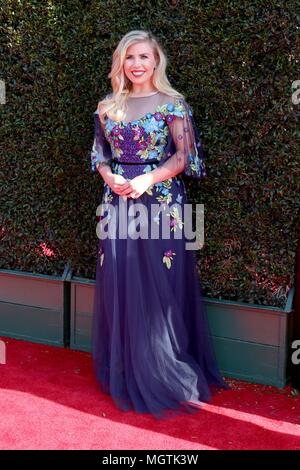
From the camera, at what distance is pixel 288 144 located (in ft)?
11.6

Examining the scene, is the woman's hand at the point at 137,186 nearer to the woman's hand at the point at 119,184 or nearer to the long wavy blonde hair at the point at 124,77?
the woman's hand at the point at 119,184

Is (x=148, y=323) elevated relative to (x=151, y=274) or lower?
lower

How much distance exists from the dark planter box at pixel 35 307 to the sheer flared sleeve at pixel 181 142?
1.24 metres

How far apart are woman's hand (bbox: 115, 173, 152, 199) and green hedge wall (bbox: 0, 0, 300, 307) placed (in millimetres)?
476

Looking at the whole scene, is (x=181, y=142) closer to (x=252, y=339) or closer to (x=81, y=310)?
(x=252, y=339)

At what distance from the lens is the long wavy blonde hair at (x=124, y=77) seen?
136 inches

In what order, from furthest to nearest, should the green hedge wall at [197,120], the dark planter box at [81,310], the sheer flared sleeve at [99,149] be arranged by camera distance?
the dark planter box at [81,310] → the sheer flared sleeve at [99,149] → the green hedge wall at [197,120]

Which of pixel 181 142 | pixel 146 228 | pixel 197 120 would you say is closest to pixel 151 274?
pixel 146 228

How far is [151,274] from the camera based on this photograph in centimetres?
355

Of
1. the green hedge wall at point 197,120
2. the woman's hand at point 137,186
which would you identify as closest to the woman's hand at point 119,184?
the woman's hand at point 137,186

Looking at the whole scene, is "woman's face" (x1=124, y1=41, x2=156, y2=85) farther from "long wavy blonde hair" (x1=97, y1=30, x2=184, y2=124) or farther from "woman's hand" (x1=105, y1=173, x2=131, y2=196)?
"woman's hand" (x1=105, y1=173, x2=131, y2=196)

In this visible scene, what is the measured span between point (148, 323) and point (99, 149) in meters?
1.04
